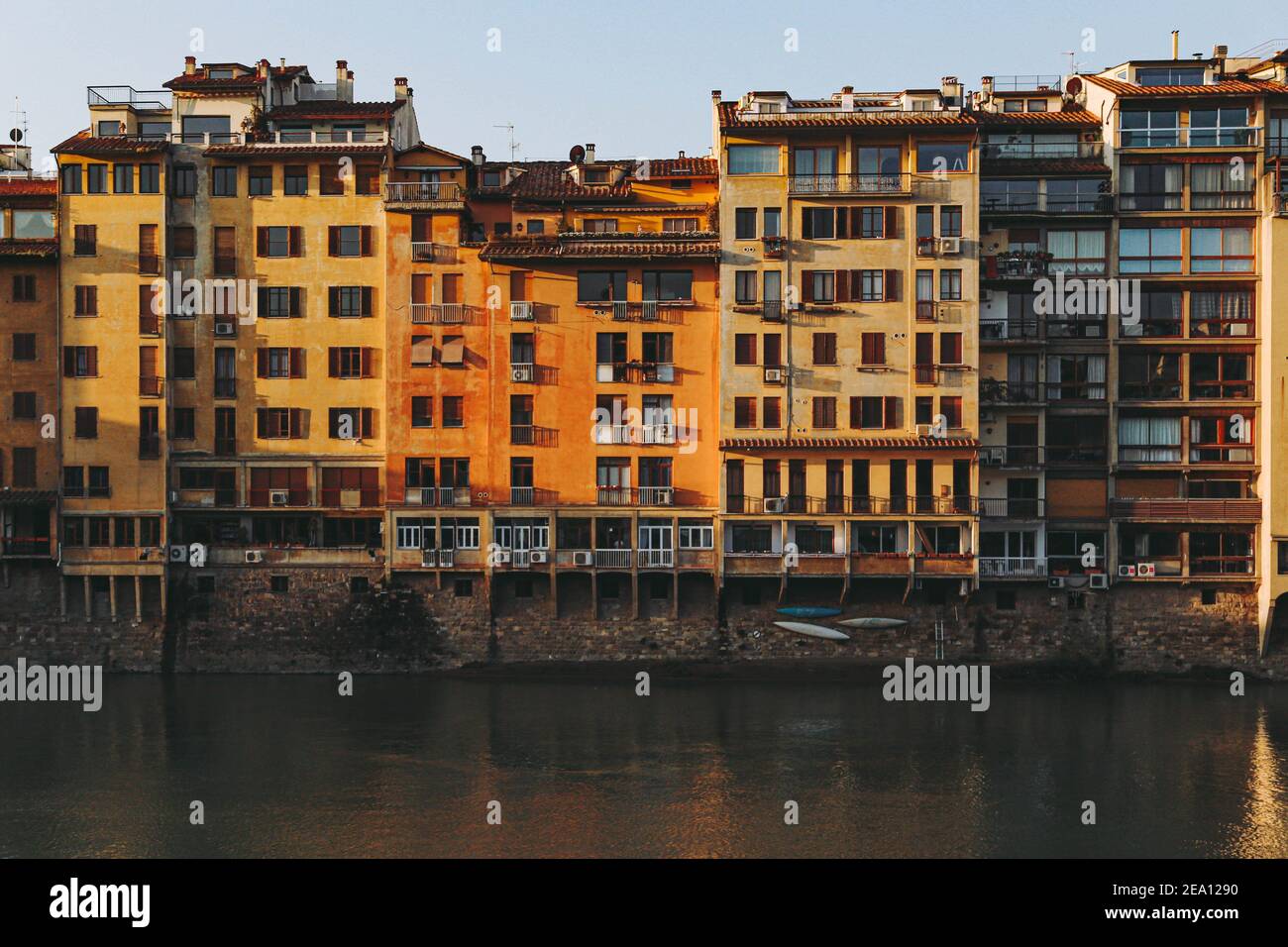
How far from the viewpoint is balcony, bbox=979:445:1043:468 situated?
7256 centimetres

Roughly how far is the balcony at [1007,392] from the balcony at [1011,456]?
2305 millimetres

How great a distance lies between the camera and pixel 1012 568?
72.2 meters

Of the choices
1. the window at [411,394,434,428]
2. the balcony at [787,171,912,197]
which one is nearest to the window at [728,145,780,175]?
the balcony at [787,171,912,197]

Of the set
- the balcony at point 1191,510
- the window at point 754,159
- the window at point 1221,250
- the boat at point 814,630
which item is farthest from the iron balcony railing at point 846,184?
the boat at point 814,630

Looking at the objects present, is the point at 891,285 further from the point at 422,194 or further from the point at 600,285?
the point at 422,194

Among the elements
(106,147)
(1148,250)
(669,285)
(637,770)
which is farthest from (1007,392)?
(106,147)

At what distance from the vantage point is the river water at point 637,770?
1833 inches

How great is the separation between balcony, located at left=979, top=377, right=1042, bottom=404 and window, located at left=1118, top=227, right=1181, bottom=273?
757 cm

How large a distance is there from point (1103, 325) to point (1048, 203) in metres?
6.91

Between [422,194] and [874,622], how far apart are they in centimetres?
3146

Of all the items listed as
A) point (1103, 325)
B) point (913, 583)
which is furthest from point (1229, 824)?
point (1103, 325)

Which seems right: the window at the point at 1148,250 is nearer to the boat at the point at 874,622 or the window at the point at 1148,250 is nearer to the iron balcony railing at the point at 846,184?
the iron balcony railing at the point at 846,184
